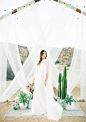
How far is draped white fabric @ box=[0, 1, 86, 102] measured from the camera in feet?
12.9

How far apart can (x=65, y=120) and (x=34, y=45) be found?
71.6 inches

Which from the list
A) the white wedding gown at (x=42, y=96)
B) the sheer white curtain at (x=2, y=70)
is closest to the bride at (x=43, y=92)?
the white wedding gown at (x=42, y=96)

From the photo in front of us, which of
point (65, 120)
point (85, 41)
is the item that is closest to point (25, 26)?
point (85, 41)

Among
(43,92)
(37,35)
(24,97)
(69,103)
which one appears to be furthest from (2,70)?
(69,103)

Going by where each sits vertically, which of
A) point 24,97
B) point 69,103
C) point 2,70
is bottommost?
point 69,103

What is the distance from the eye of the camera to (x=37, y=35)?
4039 mm

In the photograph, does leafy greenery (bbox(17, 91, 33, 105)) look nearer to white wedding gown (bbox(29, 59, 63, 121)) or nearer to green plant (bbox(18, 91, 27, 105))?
green plant (bbox(18, 91, 27, 105))

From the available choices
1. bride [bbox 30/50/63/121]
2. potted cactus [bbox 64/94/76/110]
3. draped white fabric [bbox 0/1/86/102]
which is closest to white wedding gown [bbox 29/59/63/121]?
bride [bbox 30/50/63/121]

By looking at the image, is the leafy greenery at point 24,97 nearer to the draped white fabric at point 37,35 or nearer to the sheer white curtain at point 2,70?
the draped white fabric at point 37,35

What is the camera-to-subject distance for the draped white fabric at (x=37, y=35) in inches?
155

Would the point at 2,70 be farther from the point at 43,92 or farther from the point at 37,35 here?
the point at 43,92

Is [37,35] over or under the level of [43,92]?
over

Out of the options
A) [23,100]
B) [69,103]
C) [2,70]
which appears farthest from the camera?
[2,70]

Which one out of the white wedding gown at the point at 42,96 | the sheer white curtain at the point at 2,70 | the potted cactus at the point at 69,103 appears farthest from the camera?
the sheer white curtain at the point at 2,70
